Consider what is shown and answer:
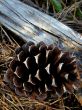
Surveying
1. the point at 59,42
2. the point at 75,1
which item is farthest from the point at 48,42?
the point at 75,1

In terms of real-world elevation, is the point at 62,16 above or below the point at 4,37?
above

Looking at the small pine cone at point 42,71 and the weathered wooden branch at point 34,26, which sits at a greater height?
the weathered wooden branch at point 34,26

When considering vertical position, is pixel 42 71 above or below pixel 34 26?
below

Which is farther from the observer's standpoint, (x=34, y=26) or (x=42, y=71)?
(x=34, y=26)

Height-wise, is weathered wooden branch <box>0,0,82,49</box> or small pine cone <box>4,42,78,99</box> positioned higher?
weathered wooden branch <box>0,0,82,49</box>

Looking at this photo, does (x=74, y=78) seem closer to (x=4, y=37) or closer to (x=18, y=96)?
(x=18, y=96)
